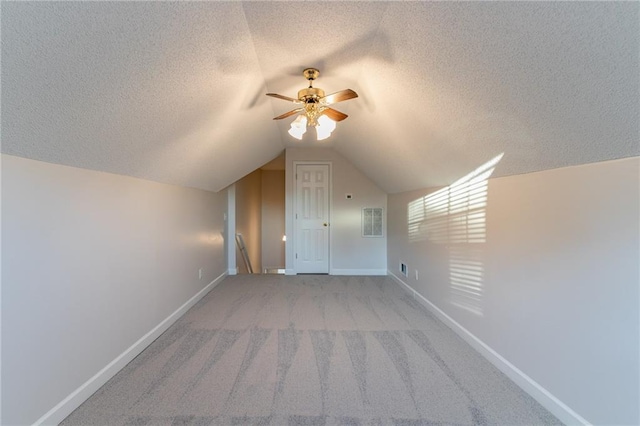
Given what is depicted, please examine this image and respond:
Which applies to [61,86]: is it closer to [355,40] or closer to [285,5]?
[285,5]

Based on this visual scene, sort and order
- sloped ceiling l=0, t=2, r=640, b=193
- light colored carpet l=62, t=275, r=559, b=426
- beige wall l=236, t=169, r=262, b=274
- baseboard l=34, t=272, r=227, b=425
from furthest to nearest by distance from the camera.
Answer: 1. beige wall l=236, t=169, r=262, b=274
2. light colored carpet l=62, t=275, r=559, b=426
3. baseboard l=34, t=272, r=227, b=425
4. sloped ceiling l=0, t=2, r=640, b=193

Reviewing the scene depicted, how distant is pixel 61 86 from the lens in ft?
4.50

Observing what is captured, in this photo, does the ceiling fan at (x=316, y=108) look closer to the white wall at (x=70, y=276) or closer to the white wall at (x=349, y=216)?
the white wall at (x=70, y=276)

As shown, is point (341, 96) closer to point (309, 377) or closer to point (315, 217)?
point (309, 377)

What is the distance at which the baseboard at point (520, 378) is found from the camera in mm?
1721

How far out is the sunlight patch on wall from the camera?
261 centimetres

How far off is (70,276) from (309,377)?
1.69 meters

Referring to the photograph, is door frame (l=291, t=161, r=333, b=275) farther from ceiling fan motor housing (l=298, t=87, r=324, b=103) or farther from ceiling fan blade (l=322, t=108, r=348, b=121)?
ceiling fan motor housing (l=298, t=87, r=324, b=103)

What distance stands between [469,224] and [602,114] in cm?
157

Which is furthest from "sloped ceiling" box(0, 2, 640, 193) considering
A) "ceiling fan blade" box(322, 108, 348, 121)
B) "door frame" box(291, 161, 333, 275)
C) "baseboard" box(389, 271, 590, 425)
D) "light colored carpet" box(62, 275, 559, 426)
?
"door frame" box(291, 161, 333, 275)

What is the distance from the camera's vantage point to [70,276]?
1.85m

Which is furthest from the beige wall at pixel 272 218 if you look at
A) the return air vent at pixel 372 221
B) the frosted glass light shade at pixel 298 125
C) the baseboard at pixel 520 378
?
the frosted glass light shade at pixel 298 125

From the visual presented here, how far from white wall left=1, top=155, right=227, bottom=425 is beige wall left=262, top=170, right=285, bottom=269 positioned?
5.65m

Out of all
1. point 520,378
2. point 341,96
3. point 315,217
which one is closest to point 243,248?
point 315,217
